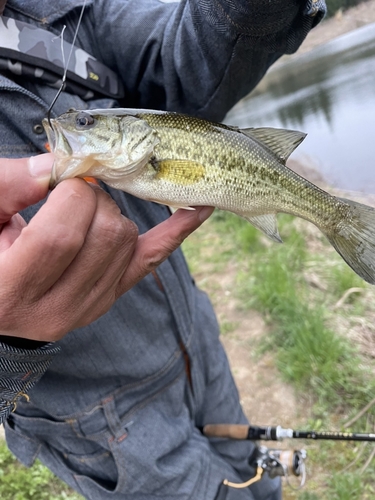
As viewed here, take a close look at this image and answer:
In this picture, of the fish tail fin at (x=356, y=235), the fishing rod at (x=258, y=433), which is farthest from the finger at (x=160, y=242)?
the fishing rod at (x=258, y=433)

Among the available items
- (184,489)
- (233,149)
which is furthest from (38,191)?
(184,489)

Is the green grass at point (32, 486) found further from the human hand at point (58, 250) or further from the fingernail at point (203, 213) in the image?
the fingernail at point (203, 213)

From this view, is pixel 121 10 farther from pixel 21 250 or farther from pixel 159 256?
pixel 21 250

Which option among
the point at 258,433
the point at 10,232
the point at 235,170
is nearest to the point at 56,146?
the point at 10,232

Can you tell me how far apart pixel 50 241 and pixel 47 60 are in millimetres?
1148

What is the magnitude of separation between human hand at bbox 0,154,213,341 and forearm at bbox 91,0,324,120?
890mm

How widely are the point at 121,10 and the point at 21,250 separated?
1.65m

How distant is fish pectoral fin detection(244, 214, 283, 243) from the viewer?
5.92 feet

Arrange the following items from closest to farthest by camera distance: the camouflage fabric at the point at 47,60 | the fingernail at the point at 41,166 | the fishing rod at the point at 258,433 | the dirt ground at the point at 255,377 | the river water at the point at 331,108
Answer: the fingernail at the point at 41,166 < the camouflage fabric at the point at 47,60 < the fishing rod at the point at 258,433 < the dirt ground at the point at 255,377 < the river water at the point at 331,108

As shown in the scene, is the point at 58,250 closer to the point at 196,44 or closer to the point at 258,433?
the point at 196,44

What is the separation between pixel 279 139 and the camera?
181 cm

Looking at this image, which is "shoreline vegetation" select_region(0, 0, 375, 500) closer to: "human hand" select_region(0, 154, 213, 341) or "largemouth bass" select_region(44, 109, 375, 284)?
"largemouth bass" select_region(44, 109, 375, 284)

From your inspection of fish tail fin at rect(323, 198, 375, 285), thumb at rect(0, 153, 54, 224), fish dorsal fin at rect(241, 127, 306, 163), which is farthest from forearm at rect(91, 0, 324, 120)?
thumb at rect(0, 153, 54, 224)

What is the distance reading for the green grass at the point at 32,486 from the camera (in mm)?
3415
